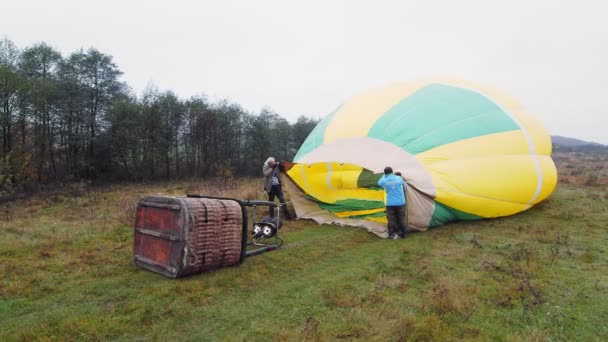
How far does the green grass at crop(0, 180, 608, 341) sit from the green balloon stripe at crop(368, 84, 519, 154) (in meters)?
1.94

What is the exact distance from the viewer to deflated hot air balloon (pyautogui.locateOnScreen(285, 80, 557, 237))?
24.9 feet

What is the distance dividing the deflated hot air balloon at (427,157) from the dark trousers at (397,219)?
283 mm

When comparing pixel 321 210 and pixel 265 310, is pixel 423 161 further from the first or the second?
pixel 265 310

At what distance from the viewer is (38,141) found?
21.8 meters

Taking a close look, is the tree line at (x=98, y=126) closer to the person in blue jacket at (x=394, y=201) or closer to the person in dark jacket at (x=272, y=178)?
the person in dark jacket at (x=272, y=178)

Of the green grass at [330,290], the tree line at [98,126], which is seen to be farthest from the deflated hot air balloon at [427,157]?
the tree line at [98,126]

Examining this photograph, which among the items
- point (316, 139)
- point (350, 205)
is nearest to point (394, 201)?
point (350, 205)

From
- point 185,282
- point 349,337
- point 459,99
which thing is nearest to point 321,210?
point 459,99

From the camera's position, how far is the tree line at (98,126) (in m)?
20.2

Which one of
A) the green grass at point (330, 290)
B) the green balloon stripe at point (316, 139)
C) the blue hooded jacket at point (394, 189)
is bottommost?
the green grass at point (330, 290)

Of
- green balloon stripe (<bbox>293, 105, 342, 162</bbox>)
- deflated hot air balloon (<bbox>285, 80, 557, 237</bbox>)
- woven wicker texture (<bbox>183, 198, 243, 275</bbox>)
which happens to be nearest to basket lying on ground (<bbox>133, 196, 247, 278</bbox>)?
woven wicker texture (<bbox>183, 198, 243, 275</bbox>)

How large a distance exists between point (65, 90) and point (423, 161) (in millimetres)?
22603

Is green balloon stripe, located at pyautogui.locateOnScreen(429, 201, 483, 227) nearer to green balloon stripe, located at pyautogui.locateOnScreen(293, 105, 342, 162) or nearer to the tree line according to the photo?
green balloon stripe, located at pyautogui.locateOnScreen(293, 105, 342, 162)

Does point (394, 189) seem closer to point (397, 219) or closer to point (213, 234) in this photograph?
point (397, 219)
